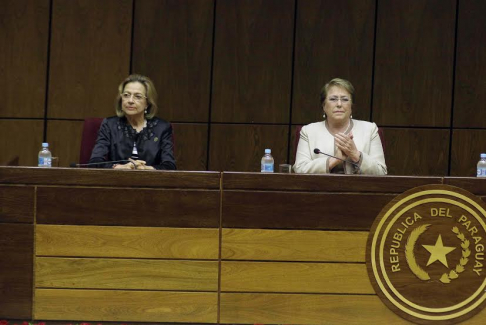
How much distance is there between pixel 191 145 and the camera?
16.3 feet

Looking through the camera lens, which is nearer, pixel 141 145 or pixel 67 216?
pixel 67 216

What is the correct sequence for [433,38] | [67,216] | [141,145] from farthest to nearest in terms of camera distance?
[433,38]
[141,145]
[67,216]

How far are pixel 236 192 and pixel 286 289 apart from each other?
49 cm

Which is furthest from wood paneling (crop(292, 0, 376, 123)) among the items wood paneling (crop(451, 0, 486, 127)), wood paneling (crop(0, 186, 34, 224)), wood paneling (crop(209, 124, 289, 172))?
wood paneling (crop(0, 186, 34, 224))

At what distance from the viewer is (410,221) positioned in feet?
9.68

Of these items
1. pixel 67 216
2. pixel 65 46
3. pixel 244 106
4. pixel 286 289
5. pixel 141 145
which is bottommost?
pixel 286 289

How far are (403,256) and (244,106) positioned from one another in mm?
2256

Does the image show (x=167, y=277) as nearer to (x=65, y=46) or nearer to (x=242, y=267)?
(x=242, y=267)

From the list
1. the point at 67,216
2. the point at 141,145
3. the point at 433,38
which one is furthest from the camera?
the point at 433,38

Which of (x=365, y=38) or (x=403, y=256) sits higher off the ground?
(x=365, y=38)

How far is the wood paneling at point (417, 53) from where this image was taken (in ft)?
15.9

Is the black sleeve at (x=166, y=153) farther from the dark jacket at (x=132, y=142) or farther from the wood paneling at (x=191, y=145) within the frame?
the wood paneling at (x=191, y=145)

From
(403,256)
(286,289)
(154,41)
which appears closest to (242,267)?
(286,289)

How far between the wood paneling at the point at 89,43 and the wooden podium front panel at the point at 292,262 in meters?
2.29
